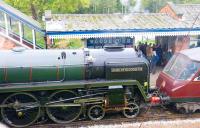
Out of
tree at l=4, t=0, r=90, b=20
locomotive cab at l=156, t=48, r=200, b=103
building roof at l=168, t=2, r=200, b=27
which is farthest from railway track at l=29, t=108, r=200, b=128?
tree at l=4, t=0, r=90, b=20

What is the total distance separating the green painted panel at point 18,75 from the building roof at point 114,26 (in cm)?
464

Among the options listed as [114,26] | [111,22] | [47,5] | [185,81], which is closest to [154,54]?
[111,22]

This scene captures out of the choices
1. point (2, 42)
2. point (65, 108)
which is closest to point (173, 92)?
point (65, 108)

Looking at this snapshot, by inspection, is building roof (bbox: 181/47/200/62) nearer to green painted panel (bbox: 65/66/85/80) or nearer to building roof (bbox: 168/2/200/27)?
green painted panel (bbox: 65/66/85/80)

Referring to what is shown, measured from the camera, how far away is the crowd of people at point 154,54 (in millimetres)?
16438

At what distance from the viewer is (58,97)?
1005 cm

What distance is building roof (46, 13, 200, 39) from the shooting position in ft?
47.1

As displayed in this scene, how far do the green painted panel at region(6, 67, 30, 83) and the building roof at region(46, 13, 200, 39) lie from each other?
15.2 feet

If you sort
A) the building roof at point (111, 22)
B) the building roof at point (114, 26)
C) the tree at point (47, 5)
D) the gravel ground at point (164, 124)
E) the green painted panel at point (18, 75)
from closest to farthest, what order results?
the green painted panel at point (18, 75), the gravel ground at point (164, 124), the building roof at point (114, 26), the building roof at point (111, 22), the tree at point (47, 5)

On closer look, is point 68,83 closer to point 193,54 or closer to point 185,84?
point 185,84

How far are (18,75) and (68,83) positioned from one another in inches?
59.3

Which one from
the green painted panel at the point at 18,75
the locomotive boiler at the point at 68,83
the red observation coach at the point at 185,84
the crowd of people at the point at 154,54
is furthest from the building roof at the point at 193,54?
the green painted panel at the point at 18,75

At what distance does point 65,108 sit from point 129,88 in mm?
2129

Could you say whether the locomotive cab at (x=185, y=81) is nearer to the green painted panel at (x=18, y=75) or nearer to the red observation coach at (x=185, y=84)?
the red observation coach at (x=185, y=84)
